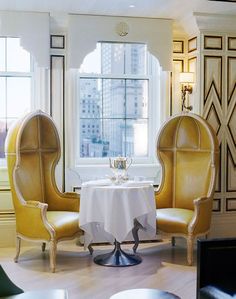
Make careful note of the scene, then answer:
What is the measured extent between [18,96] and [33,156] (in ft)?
2.83

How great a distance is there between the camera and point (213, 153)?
16.5ft

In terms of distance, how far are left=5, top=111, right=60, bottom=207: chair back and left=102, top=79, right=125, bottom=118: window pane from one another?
862 millimetres

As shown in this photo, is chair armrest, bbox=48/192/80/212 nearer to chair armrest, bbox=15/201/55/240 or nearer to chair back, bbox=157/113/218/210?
chair armrest, bbox=15/201/55/240

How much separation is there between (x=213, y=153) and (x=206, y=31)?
57.6 inches

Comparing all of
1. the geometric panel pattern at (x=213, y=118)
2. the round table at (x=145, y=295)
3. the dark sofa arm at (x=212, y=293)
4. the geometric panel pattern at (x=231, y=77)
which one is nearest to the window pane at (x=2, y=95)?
the geometric panel pattern at (x=213, y=118)

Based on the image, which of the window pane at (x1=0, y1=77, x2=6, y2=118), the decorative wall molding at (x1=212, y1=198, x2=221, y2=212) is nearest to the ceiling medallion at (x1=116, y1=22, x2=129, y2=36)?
the window pane at (x1=0, y1=77, x2=6, y2=118)

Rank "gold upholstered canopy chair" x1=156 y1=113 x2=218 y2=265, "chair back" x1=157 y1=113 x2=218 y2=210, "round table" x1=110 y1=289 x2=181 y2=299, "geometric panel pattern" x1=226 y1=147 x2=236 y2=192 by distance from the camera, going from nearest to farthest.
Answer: "round table" x1=110 y1=289 x2=181 y2=299 → "gold upholstered canopy chair" x1=156 y1=113 x2=218 y2=265 → "chair back" x1=157 y1=113 x2=218 y2=210 → "geometric panel pattern" x1=226 y1=147 x2=236 y2=192

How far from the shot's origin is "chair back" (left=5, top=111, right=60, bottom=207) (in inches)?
185

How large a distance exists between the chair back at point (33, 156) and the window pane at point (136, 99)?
1095mm

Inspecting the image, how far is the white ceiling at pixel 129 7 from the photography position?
494cm

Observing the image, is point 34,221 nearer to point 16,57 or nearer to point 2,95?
point 2,95

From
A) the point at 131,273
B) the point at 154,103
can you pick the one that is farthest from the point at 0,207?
the point at 154,103

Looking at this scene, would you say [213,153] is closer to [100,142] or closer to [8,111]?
[100,142]

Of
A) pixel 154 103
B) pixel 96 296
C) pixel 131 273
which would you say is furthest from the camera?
pixel 154 103
